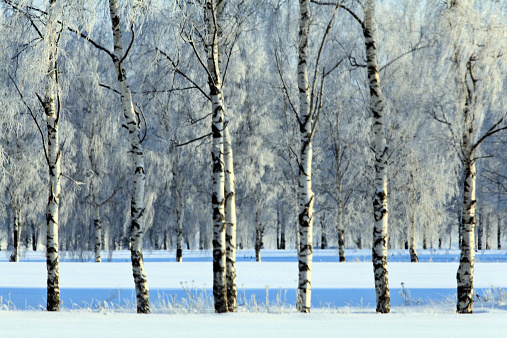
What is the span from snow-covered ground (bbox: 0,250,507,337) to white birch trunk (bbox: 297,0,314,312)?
0.43 m

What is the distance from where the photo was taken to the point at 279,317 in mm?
5895

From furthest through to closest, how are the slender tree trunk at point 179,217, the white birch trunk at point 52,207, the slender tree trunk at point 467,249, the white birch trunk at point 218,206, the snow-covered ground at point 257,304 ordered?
the slender tree trunk at point 179,217 → the slender tree trunk at point 467,249 → the white birch trunk at point 52,207 → the white birch trunk at point 218,206 → the snow-covered ground at point 257,304

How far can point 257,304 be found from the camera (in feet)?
30.5

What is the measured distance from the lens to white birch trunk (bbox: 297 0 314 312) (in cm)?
754

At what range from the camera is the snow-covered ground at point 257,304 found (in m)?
5.00

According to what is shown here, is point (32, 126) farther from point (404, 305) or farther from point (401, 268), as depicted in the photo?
point (404, 305)

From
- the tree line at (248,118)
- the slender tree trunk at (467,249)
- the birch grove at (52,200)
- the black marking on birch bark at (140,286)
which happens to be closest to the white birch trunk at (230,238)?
the tree line at (248,118)

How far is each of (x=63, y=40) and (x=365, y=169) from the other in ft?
51.8

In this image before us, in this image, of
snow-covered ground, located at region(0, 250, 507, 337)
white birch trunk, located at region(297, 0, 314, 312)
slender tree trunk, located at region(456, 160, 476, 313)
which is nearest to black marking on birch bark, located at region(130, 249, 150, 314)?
snow-covered ground, located at region(0, 250, 507, 337)

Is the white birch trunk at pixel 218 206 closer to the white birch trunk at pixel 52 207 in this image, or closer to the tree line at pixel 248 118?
the tree line at pixel 248 118

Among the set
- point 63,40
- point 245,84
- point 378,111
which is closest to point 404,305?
point 378,111

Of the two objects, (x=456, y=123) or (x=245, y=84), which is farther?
(x=245, y=84)

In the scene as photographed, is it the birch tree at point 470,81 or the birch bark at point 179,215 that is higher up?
the birch tree at point 470,81

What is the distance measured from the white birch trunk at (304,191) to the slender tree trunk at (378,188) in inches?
44.2
